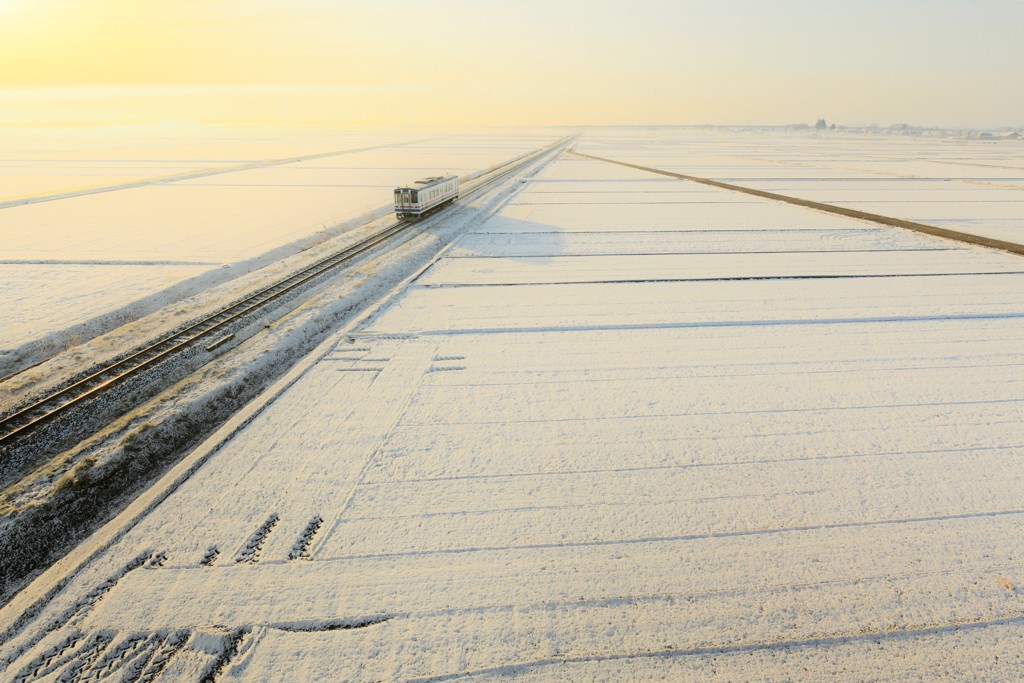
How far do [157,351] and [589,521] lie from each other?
12464 mm

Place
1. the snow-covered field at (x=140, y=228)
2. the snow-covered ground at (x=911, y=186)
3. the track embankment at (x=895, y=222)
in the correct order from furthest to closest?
the snow-covered ground at (x=911, y=186), the track embankment at (x=895, y=222), the snow-covered field at (x=140, y=228)

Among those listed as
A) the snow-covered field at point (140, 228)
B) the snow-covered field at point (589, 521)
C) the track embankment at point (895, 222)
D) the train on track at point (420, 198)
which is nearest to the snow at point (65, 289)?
the snow-covered field at point (140, 228)

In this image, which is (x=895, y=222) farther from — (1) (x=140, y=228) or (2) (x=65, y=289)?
(1) (x=140, y=228)

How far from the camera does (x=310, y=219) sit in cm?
3334

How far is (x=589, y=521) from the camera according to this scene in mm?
7465

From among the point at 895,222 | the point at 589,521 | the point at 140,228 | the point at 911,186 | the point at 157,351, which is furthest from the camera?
the point at 911,186

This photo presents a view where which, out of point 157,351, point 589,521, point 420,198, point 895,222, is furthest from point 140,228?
point 895,222

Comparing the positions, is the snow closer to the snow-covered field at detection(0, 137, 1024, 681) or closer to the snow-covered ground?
the snow-covered field at detection(0, 137, 1024, 681)

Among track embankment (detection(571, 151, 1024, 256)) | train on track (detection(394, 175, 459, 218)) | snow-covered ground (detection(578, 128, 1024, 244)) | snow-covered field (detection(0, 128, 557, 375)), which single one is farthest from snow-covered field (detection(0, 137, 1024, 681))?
snow-covered ground (detection(578, 128, 1024, 244))

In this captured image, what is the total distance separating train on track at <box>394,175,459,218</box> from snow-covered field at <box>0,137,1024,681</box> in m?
18.6

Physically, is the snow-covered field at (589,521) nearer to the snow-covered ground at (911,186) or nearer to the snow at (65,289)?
the snow at (65,289)

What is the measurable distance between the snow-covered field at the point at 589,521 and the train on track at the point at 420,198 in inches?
732

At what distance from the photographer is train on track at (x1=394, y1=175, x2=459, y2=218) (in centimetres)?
3138

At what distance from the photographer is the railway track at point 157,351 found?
33.8 ft
